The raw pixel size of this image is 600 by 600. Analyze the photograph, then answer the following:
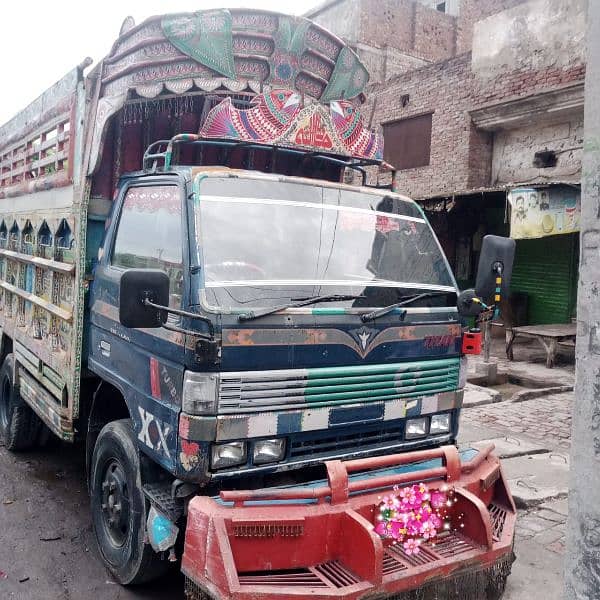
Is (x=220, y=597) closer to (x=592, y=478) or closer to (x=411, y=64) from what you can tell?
(x=592, y=478)

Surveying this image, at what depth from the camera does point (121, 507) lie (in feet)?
11.2

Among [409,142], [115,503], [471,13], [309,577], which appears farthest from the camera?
[471,13]

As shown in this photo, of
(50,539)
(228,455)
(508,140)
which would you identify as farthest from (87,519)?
(508,140)

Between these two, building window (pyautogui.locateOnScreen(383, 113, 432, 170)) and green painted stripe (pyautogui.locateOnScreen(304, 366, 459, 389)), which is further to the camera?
building window (pyautogui.locateOnScreen(383, 113, 432, 170))

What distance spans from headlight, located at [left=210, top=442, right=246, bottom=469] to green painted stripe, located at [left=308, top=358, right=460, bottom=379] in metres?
0.48

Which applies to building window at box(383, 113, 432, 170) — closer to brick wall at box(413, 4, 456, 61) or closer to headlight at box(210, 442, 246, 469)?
brick wall at box(413, 4, 456, 61)

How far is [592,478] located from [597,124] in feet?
2.69

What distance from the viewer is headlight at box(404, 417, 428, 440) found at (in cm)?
343

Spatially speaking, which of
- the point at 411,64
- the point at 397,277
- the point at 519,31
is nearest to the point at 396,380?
the point at 397,277

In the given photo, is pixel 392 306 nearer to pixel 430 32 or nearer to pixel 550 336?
pixel 550 336

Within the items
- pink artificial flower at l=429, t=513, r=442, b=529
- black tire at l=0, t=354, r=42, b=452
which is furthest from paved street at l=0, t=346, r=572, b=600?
pink artificial flower at l=429, t=513, r=442, b=529

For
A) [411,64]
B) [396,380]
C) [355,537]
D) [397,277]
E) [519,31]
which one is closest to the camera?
[355,537]

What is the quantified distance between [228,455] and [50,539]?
202 centimetres

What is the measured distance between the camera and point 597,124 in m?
1.40
